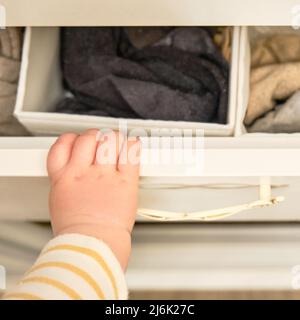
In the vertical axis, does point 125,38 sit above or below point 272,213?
above

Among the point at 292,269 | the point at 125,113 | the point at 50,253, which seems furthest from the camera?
the point at 125,113

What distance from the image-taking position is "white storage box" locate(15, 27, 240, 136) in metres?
0.71

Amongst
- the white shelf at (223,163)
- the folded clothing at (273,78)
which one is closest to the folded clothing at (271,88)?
the folded clothing at (273,78)

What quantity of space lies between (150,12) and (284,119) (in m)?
0.23

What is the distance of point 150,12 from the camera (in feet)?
2.15

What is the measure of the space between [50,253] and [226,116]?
1.12 ft

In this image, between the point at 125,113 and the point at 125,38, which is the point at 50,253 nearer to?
the point at 125,113

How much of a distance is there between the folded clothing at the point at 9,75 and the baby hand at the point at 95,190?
22cm

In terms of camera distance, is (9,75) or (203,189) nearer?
(203,189)

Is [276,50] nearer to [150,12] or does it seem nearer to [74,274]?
[150,12]

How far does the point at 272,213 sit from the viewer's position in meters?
0.73

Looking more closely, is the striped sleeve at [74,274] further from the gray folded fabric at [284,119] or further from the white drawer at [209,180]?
the gray folded fabric at [284,119]

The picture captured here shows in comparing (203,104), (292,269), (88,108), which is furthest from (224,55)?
(292,269)

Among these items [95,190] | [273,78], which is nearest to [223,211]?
[95,190]
